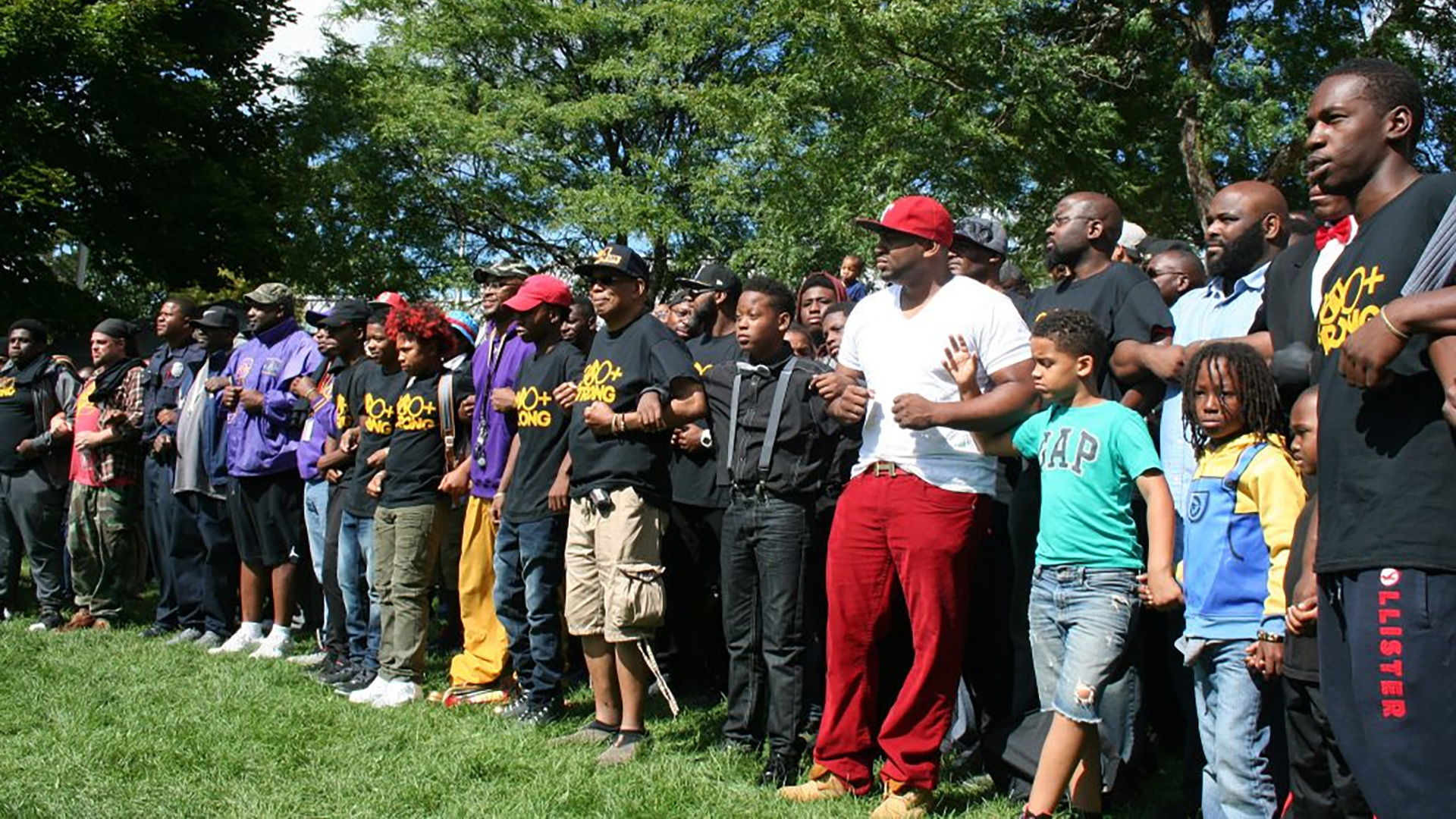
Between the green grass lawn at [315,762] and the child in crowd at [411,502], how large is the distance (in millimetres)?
330

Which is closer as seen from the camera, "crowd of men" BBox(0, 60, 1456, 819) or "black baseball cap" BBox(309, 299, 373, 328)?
"crowd of men" BBox(0, 60, 1456, 819)

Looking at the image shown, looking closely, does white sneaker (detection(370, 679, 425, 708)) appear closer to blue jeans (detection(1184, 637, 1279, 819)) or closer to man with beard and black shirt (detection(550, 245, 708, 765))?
man with beard and black shirt (detection(550, 245, 708, 765))

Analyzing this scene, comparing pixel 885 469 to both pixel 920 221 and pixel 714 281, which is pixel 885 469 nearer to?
pixel 920 221

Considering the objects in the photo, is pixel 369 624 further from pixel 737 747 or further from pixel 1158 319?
pixel 1158 319

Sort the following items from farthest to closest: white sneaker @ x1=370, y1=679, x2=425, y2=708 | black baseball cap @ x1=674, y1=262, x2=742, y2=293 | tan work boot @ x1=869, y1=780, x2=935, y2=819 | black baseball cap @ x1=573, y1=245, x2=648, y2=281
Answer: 1. black baseball cap @ x1=674, y1=262, x2=742, y2=293
2. white sneaker @ x1=370, y1=679, x2=425, y2=708
3. black baseball cap @ x1=573, y1=245, x2=648, y2=281
4. tan work boot @ x1=869, y1=780, x2=935, y2=819

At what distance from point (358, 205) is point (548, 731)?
2606cm

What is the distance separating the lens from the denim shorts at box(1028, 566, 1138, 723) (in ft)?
15.1

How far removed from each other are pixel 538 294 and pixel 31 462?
20.8 feet

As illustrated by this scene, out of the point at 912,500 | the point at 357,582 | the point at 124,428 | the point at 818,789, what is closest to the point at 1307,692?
the point at 912,500

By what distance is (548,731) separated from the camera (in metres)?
6.78

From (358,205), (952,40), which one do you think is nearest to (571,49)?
(358,205)

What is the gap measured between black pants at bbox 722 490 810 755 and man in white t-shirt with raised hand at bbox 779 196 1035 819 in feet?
1.10

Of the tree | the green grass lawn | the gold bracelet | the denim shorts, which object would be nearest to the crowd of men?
the gold bracelet

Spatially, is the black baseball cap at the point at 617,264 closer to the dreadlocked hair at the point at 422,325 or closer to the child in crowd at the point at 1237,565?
the dreadlocked hair at the point at 422,325
